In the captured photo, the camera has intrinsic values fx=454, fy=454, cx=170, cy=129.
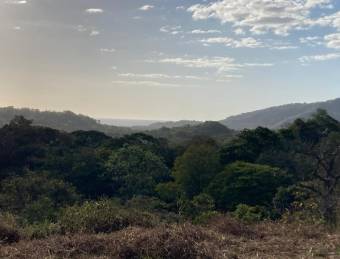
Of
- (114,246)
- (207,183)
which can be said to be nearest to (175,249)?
(114,246)

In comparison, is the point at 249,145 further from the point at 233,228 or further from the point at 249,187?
the point at 233,228

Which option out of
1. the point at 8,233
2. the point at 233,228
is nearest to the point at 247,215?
the point at 233,228

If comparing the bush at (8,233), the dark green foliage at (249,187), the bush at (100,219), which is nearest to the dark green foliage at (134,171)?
the dark green foliage at (249,187)

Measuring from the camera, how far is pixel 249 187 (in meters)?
26.5

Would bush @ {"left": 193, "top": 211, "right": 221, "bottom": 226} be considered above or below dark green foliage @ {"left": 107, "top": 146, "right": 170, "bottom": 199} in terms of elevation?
above

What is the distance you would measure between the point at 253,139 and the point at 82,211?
29003 millimetres

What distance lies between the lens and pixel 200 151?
32469mm

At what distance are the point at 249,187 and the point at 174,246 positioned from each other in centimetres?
2212

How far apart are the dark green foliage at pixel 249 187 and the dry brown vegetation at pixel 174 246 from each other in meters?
20.1

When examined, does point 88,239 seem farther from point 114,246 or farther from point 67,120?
point 67,120

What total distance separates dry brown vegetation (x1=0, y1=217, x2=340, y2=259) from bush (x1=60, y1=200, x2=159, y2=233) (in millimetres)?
Result: 519

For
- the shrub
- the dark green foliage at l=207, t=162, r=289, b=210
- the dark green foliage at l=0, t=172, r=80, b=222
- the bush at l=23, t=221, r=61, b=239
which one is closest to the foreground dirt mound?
the bush at l=23, t=221, r=61, b=239

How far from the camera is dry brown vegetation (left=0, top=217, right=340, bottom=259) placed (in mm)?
4934

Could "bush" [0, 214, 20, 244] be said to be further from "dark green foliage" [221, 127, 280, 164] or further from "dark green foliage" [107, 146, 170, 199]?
"dark green foliage" [221, 127, 280, 164]
